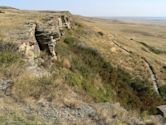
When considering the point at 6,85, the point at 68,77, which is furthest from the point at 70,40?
the point at 6,85

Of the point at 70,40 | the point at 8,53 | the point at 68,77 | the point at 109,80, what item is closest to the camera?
the point at 8,53

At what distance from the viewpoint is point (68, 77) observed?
16656 mm

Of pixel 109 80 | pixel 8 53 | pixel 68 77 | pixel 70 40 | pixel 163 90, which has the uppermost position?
pixel 8 53

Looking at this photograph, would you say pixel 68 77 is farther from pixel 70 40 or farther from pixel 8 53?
pixel 70 40

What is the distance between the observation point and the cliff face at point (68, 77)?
972 cm

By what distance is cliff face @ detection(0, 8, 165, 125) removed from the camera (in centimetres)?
972

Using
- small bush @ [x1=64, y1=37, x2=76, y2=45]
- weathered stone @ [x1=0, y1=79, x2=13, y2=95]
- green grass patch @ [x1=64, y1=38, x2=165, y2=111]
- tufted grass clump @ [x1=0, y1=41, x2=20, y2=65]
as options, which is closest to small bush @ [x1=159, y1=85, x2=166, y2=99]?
green grass patch @ [x1=64, y1=38, x2=165, y2=111]

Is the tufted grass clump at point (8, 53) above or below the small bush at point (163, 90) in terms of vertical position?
above

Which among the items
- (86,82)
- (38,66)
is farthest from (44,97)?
(86,82)

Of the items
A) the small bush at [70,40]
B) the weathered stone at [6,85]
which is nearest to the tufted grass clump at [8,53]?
the weathered stone at [6,85]

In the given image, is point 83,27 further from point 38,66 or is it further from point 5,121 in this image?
point 5,121

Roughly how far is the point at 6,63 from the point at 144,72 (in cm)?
1282

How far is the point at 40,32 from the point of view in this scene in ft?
62.2

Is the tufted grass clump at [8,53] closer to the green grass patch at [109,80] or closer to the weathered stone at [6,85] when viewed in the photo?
the weathered stone at [6,85]
